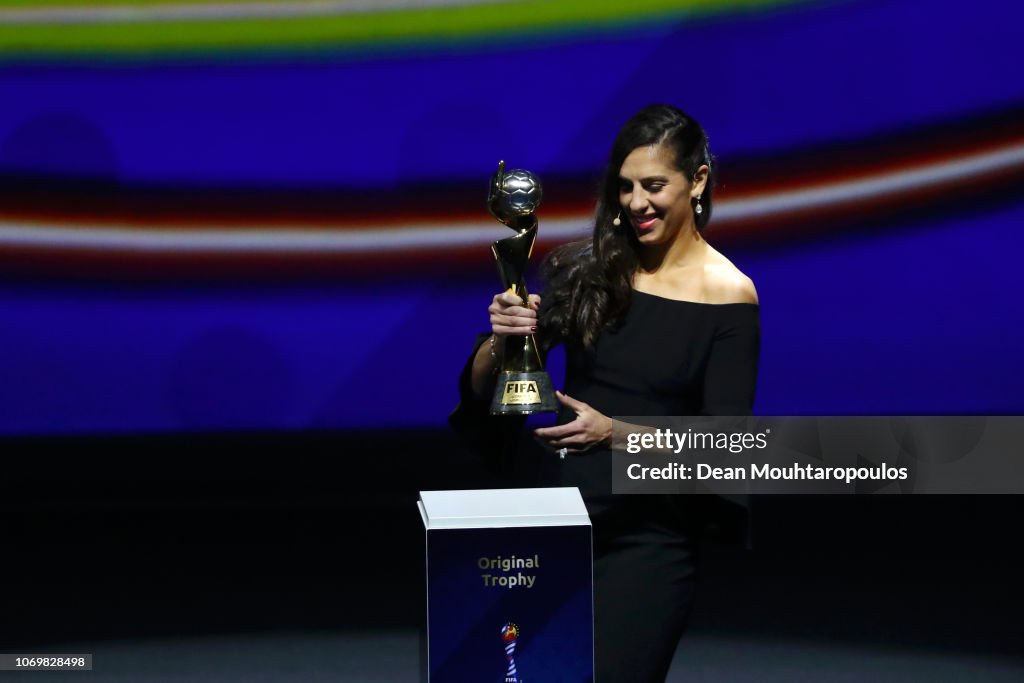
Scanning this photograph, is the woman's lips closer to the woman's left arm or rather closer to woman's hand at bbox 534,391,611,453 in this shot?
the woman's left arm

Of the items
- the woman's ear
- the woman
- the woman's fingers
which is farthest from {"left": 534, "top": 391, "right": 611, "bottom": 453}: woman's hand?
the woman's ear

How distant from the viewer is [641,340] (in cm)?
199

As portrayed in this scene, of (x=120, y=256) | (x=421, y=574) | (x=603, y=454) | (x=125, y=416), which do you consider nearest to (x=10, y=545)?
(x=125, y=416)

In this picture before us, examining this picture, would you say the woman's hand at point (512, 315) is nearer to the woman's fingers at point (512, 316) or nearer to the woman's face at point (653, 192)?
the woman's fingers at point (512, 316)

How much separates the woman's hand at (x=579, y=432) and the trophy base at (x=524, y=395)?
3cm

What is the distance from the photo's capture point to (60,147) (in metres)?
4.79

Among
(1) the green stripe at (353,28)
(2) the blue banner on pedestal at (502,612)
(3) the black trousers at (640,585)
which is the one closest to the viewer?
(2) the blue banner on pedestal at (502,612)

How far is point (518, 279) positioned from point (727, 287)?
314mm

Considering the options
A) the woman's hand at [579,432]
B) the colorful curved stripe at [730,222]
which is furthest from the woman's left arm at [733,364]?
the colorful curved stripe at [730,222]

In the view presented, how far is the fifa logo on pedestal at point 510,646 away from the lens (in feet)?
4.04

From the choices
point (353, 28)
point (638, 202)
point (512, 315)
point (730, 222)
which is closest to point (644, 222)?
point (638, 202)

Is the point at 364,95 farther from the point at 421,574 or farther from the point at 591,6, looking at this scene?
the point at 421,574

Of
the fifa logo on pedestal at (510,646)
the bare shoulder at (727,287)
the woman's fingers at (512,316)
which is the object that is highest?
the bare shoulder at (727,287)

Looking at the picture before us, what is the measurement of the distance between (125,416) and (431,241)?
119 centimetres
